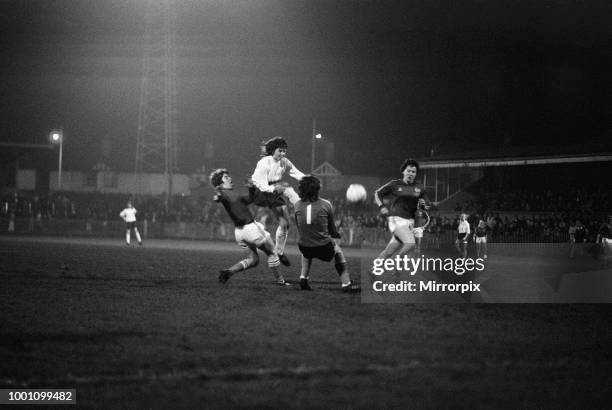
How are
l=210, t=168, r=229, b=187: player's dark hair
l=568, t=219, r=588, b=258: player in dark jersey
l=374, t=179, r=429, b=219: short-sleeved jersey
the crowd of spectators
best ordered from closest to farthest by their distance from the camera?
l=210, t=168, r=229, b=187: player's dark hair → l=374, t=179, r=429, b=219: short-sleeved jersey → l=568, t=219, r=588, b=258: player in dark jersey → the crowd of spectators

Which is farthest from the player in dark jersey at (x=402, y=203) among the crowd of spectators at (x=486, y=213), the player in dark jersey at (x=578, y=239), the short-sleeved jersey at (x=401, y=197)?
the player in dark jersey at (x=578, y=239)

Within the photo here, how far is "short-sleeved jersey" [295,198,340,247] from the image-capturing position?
11.8 m

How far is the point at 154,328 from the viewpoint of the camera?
831 cm

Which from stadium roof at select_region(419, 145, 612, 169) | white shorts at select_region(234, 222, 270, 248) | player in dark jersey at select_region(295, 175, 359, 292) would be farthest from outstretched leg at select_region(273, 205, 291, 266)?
stadium roof at select_region(419, 145, 612, 169)

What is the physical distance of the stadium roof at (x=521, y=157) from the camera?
45028 millimetres

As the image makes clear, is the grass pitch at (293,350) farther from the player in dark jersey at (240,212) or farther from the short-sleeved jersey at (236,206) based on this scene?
the short-sleeved jersey at (236,206)

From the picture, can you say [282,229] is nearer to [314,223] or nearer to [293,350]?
[314,223]

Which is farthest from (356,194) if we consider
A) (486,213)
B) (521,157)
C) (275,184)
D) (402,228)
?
(521,157)

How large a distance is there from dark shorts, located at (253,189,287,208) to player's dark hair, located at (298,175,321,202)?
1.32 meters

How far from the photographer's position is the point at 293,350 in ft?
23.3

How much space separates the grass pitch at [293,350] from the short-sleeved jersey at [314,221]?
0.91m

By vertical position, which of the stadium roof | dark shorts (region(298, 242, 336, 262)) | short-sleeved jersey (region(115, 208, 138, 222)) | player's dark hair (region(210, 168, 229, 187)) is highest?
the stadium roof

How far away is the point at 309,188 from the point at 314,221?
555 mm

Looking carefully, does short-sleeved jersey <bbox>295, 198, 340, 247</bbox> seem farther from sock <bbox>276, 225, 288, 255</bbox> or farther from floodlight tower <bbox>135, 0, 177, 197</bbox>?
floodlight tower <bbox>135, 0, 177, 197</bbox>
